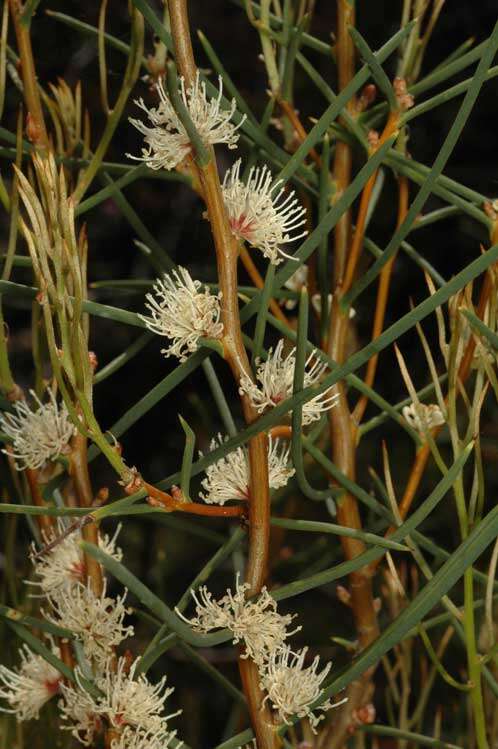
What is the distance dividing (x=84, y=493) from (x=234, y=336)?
58 mm

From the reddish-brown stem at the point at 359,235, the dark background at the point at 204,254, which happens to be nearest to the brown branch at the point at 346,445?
the reddish-brown stem at the point at 359,235

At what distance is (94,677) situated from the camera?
8.1 inches

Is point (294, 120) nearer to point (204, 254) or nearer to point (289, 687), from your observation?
point (289, 687)

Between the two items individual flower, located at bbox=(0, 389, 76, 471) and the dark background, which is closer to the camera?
individual flower, located at bbox=(0, 389, 76, 471)

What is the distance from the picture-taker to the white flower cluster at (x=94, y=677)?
0.19m

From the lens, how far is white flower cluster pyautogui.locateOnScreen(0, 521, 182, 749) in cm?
19

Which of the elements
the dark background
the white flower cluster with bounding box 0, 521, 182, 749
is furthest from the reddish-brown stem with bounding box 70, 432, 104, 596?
the dark background

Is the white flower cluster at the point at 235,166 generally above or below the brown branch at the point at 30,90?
below

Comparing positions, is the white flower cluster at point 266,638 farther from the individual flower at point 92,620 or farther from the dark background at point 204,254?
the dark background at point 204,254

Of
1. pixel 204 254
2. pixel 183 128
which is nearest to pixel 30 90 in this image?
pixel 183 128

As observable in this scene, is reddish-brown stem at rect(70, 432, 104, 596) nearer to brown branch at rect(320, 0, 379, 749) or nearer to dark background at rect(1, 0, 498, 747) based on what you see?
brown branch at rect(320, 0, 379, 749)

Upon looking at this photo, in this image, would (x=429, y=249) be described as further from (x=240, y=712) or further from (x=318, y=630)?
(x=240, y=712)

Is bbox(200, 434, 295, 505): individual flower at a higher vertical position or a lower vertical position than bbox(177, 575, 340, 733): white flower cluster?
higher

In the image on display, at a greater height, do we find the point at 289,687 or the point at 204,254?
the point at 204,254
